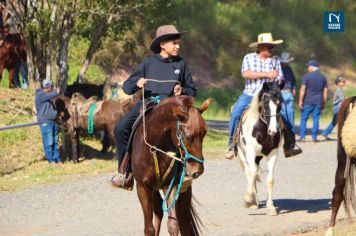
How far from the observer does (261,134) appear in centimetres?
1286

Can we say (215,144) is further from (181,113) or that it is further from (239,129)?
(181,113)

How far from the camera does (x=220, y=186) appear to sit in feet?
50.5

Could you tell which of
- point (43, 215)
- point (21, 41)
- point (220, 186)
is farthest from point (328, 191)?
point (21, 41)

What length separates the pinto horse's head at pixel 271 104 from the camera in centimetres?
1247

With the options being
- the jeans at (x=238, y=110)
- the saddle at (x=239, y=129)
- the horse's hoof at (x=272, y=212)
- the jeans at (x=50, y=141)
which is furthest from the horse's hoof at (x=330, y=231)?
the jeans at (x=50, y=141)

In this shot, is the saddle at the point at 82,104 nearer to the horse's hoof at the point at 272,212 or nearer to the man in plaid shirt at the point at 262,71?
the man in plaid shirt at the point at 262,71

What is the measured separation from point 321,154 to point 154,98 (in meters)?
11.4

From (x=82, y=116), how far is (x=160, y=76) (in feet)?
30.3

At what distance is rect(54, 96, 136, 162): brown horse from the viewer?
59.6ft

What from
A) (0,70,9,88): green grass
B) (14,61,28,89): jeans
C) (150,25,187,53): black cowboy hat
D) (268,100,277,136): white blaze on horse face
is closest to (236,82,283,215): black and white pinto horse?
(268,100,277,136): white blaze on horse face

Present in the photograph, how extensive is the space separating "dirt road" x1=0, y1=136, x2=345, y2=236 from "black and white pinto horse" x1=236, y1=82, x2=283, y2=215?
369 mm

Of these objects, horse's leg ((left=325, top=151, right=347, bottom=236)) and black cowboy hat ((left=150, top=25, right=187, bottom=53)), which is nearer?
black cowboy hat ((left=150, top=25, right=187, bottom=53))

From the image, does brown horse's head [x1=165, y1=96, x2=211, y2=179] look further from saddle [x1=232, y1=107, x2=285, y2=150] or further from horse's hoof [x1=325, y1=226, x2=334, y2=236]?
saddle [x1=232, y1=107, x2=285, y2=150]

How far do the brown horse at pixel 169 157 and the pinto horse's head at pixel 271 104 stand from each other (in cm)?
337
